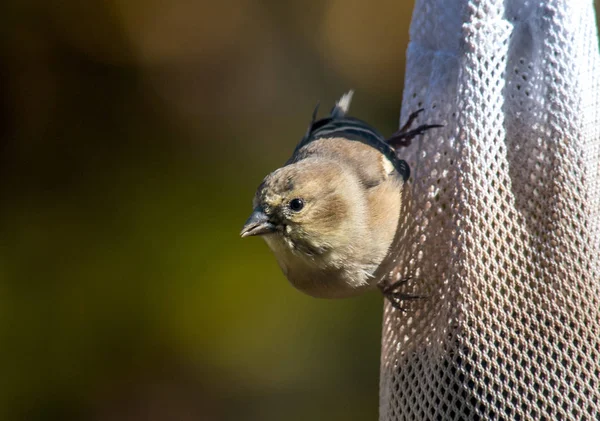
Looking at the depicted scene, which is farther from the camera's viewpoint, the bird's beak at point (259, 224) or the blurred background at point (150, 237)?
the blurred background at point (150, 237)

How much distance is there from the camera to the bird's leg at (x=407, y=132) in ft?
8.16

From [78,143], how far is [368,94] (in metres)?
2.52

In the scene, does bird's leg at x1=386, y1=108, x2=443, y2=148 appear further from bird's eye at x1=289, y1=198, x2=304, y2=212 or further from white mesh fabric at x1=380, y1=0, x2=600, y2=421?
bird's eye at x1=289, y1=198, x2=304, y2=212

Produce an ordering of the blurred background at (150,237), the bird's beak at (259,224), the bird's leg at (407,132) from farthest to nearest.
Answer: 1. the blurred background at (150,237)
2. the bird's leg at (407,132)
3. the bird's beak at (259,224)

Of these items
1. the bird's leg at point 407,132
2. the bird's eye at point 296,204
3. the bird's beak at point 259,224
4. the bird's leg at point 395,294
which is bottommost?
the bird's leg at point 395,294

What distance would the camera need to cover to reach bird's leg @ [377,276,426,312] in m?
2.36

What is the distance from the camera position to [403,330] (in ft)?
7.87

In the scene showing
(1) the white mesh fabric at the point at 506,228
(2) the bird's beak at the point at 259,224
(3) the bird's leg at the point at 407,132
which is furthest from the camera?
(3) the bird's leg at the point at 407,132

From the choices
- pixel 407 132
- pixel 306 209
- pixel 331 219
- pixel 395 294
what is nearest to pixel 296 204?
pixel 306 209

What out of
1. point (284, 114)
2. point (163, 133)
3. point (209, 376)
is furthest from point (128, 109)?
point (209, 376)

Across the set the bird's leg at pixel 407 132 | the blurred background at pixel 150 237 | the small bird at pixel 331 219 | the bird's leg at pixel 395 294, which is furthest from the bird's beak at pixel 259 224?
the blurred background at pixel 150 237

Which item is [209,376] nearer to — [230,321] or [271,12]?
[230,321]

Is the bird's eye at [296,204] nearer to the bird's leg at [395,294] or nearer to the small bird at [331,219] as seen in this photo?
the small bird at [331,219]

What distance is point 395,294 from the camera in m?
2.41
